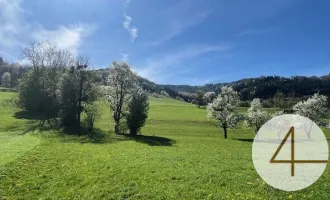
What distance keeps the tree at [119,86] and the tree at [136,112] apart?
3.11 metres

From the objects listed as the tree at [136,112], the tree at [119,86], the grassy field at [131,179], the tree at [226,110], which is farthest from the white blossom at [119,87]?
the grassy field at [131,179]

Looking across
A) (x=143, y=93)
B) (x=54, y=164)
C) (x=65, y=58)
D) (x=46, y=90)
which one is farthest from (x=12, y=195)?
(x=65, y=58)

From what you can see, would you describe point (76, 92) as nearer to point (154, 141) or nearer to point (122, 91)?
point (122, 91)

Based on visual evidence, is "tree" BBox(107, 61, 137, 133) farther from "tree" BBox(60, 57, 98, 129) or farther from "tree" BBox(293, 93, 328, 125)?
"tree" BBox(293, 93, 328, 125)

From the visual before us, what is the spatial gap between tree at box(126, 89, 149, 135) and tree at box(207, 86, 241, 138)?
23.0m

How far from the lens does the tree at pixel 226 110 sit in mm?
77588

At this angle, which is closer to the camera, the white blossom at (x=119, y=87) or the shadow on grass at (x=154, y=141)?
the shadow on grass at (x=154, y=141)

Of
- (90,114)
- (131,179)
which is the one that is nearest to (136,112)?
(90,114)

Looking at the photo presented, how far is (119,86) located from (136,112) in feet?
27.5

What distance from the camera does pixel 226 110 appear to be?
77.5 m

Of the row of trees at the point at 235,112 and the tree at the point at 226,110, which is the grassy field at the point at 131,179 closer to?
the tree at the point at 226,110

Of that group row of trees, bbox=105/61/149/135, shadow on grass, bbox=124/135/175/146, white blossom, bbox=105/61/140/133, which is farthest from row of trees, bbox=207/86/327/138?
Answer: shadow on grass, bbox=124/135/175/146

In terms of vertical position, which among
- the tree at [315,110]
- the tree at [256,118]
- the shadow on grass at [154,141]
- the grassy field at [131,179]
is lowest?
the shadow on grass at [154,141]

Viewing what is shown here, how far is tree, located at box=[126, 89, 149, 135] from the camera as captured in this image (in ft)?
207
